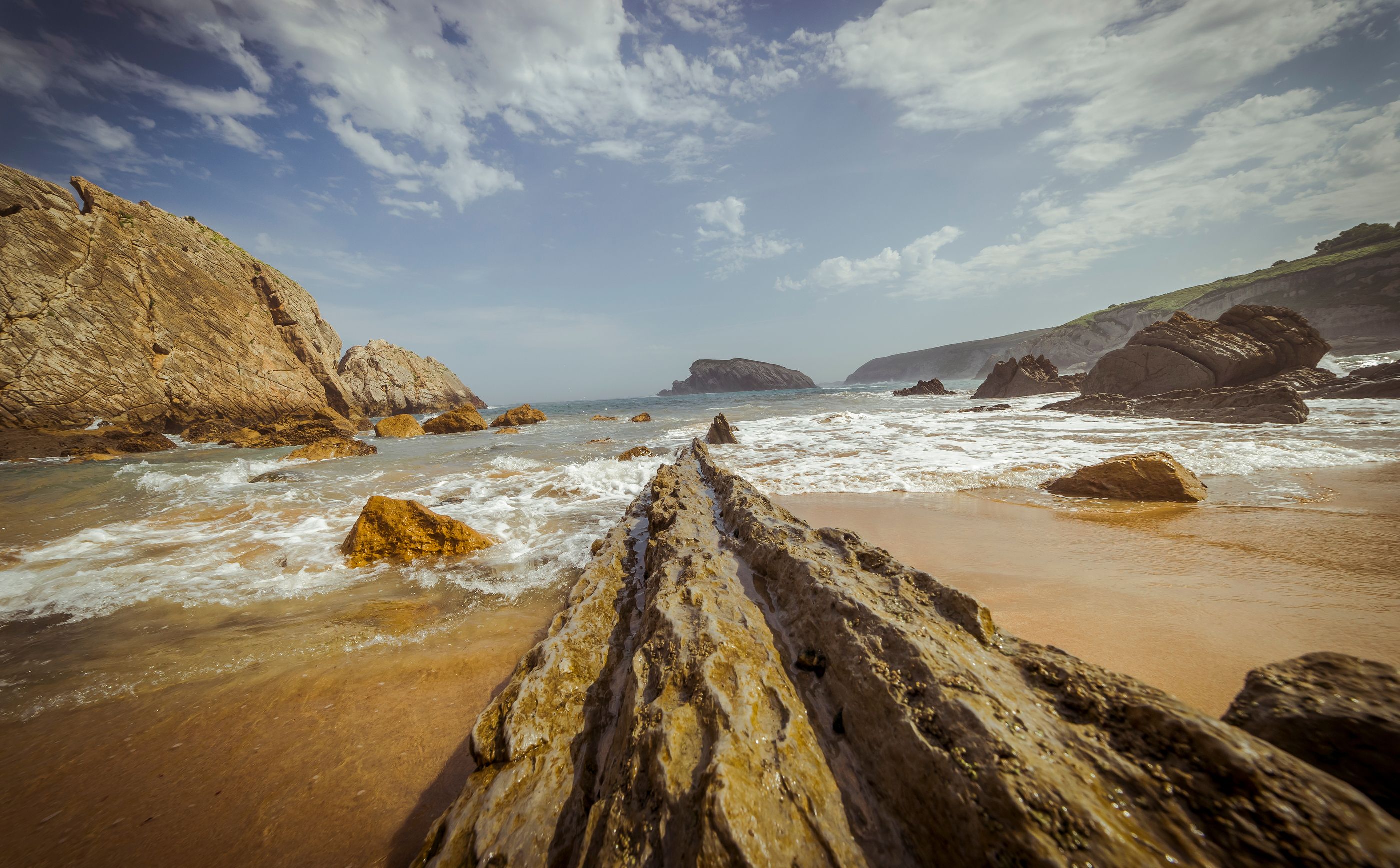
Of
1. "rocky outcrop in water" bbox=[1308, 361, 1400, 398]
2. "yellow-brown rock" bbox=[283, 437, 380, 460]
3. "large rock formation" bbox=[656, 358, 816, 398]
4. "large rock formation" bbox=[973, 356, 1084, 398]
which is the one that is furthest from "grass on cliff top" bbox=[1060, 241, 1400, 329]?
"yellow-brown rock" bbox=[283, 437, 380, 460]

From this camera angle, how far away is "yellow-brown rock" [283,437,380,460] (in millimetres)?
11625

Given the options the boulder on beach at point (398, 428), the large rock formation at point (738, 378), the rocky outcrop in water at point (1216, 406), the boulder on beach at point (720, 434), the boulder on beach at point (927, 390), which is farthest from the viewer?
the large rock formation at point (738, 378)

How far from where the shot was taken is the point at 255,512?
20.4 ft

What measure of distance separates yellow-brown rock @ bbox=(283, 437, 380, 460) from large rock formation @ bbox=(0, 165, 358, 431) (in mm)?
9264

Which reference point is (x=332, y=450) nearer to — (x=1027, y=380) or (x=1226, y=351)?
(x=1226, y=351)

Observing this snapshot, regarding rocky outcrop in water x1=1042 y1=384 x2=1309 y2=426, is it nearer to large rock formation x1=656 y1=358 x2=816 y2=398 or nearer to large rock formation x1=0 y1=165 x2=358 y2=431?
large rock formation x1=0 y1=165 x2=358 y2=431

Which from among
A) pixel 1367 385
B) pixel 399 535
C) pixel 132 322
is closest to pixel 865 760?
pixel 399 535

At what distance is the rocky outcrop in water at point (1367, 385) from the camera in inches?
515

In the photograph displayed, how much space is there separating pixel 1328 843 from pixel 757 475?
280 inches

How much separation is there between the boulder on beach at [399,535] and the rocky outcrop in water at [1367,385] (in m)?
25.2

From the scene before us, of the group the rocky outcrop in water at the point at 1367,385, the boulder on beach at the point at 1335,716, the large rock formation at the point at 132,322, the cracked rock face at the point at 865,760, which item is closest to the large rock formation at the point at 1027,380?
the rocky outcrop in water at the point at 1367,385

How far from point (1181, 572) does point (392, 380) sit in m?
37.3

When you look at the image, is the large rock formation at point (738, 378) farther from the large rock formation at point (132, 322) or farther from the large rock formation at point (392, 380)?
the large rock formation at point (132, 322)

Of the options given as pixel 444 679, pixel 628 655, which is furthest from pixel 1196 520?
pixel 444 679
